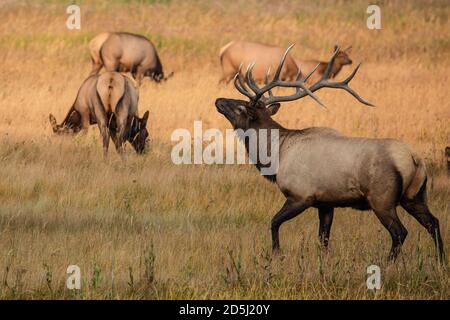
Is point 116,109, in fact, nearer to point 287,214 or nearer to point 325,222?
point 325,222

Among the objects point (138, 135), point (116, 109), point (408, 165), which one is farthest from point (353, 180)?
point (138, 135)

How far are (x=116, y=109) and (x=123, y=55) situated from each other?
31.0ft

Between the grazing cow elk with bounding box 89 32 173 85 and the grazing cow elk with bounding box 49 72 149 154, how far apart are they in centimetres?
838

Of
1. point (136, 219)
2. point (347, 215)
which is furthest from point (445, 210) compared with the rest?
point (136, 219)

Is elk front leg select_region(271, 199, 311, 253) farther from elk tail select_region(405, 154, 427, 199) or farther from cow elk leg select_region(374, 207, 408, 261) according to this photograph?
elk tail select_region(405, 154, 427, 199)

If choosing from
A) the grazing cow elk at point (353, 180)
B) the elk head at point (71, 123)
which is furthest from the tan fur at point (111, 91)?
the grazing cow elk at point (353, 180)

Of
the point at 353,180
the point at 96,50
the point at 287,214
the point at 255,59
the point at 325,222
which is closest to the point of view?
the point at 353,180

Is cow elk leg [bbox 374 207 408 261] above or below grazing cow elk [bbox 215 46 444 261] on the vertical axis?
below

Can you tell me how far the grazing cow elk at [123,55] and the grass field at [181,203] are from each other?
603 millimetres

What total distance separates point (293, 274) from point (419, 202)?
1.37 meters

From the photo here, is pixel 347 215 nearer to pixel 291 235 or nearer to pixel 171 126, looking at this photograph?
pixel 291 235

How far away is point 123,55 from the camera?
24.1 meters

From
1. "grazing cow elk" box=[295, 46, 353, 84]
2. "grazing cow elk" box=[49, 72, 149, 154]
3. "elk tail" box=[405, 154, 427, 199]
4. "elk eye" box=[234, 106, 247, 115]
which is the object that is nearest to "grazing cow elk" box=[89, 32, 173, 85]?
"grazing cow elk" box=[295, 46, 353, 84]

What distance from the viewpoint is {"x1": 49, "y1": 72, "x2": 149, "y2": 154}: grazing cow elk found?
14.7 m
